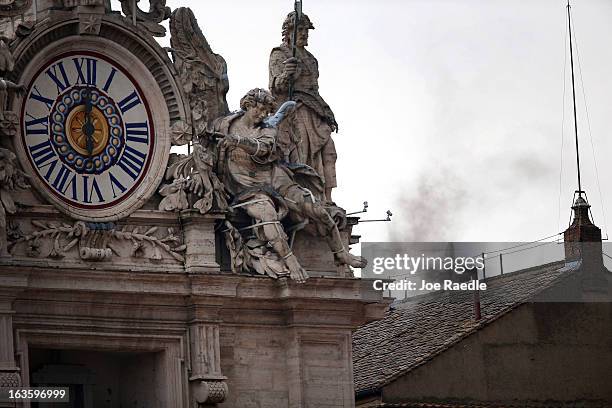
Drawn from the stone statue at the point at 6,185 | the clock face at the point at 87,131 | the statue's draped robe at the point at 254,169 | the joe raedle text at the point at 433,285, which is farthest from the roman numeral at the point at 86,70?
the joe raedle text at the point at 433,285

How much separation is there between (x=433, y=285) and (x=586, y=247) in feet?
14.8

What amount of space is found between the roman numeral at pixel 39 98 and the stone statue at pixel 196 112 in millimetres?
1601

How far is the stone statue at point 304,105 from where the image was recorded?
1200 inches

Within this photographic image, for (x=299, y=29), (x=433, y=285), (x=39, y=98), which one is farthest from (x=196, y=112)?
(x=433, y=285)

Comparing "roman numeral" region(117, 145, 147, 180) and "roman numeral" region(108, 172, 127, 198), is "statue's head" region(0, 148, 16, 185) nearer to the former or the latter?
"roman numeral" region(108, 172, 127, 198)

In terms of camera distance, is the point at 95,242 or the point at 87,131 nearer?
the point at 95,242

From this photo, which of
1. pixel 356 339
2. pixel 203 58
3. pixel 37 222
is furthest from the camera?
pixel 356 339

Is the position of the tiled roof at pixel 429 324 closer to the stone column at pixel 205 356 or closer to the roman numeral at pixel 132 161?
the stone column at pixel 205 356

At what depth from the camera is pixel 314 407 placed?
29.5 meters

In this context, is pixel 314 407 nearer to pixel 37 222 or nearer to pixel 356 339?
pixel 37 222

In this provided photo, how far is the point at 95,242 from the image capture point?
92.7 ft

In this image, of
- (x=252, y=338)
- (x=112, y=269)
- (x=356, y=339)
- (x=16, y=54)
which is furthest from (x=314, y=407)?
(x=356, y=339)

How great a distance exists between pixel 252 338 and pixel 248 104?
9.53 ft

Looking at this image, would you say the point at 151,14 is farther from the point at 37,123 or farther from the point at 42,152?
the point at 42,152
